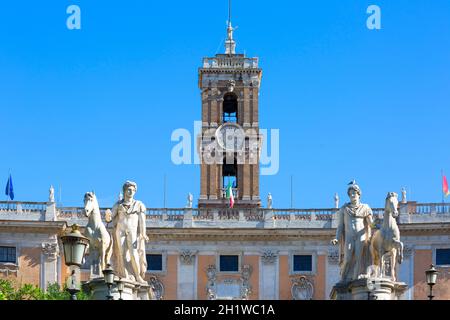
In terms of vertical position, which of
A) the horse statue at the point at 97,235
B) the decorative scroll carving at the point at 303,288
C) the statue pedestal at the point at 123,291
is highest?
the decorative scroll carving at the point at 303,288

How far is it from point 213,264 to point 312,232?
25.5ft

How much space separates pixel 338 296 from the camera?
45.3 metres

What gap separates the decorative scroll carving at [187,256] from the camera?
103 meters

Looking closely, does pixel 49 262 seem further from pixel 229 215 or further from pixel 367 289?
pixel 367 289

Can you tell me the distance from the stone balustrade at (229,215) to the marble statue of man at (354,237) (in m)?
56.2

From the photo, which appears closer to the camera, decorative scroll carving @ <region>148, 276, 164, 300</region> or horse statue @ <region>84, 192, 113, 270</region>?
horse statue @ <region>84, 192, 113, 270</region>

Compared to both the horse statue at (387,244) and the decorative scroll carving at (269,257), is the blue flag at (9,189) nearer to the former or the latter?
the decorative scroll carving at (269,257)

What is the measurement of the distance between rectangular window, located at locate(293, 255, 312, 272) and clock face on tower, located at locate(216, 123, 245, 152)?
1370 cm

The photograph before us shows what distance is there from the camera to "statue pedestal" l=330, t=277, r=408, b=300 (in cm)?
4419

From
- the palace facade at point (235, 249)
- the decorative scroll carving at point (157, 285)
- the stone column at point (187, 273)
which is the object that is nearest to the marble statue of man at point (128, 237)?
the palace facade at point (235, 249)

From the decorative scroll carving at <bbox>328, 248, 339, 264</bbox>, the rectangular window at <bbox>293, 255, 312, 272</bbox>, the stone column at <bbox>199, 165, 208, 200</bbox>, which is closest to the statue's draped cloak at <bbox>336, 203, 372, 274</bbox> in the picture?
the decorative scroll carving at <bbox>328, 248, 339, 264</bbox>

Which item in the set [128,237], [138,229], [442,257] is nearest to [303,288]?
[442,257]

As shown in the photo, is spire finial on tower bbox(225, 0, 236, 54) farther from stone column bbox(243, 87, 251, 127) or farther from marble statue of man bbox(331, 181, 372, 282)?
marble statue of man bbox(331, 181, 372, 282)
